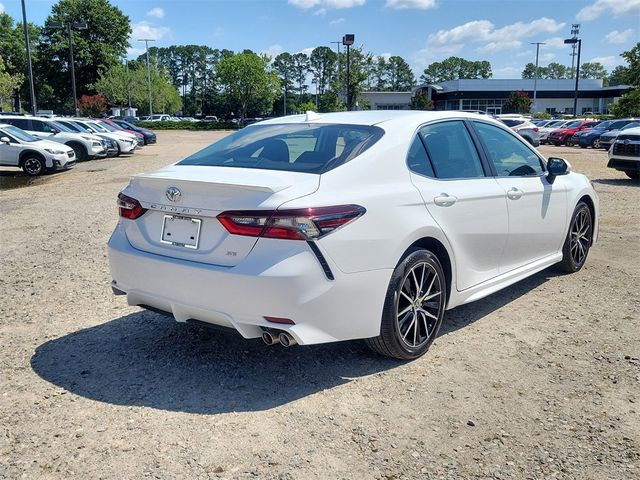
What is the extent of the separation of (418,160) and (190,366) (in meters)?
2.12

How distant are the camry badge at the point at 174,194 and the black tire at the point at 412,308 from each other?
1417mm

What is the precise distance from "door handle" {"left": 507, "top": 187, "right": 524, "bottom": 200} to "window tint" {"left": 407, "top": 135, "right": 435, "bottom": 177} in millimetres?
981

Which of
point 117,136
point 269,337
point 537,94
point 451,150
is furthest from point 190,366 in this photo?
point 537,94

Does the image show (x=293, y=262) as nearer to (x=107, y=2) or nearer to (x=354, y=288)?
(x=354, y=288)

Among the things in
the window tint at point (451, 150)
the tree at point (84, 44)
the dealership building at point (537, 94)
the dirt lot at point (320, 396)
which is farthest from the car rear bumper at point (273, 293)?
the dealership building at point (537, 94)

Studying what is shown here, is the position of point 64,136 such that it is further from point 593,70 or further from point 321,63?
point 593,70

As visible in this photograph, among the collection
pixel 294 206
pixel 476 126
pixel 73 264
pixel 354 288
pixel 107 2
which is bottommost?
pixel 73 264

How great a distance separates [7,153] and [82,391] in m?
17.0

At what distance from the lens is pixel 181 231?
3.79 m

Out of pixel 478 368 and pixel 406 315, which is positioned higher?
pixel 406 315

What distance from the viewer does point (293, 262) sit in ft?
11.2

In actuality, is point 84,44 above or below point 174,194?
above

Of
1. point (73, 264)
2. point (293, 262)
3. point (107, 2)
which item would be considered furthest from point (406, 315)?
point (107, 2)

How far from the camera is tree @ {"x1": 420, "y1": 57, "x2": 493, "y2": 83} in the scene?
160 metres
